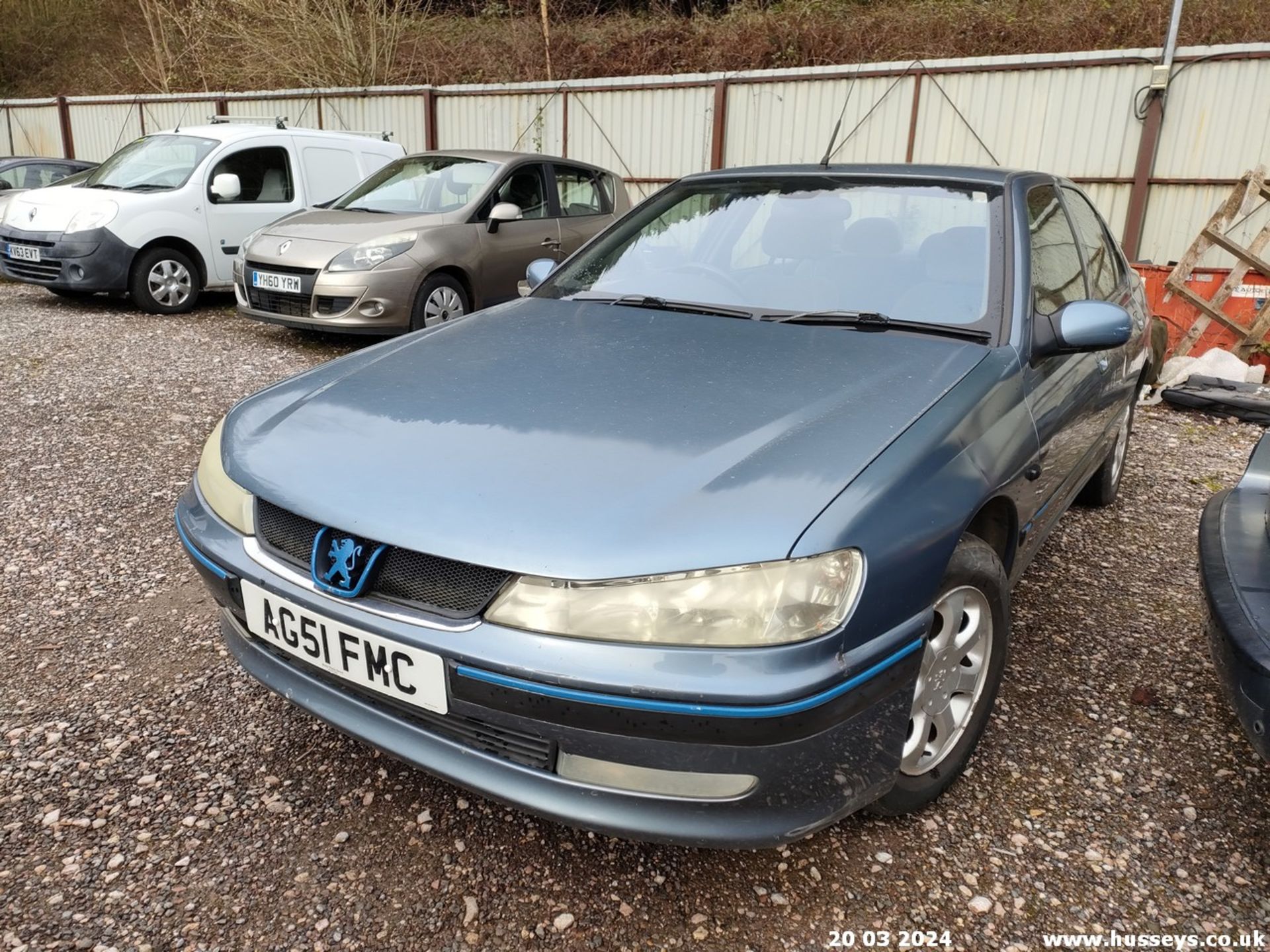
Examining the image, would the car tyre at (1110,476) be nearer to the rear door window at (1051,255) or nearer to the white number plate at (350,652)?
the rear door window at (1051,255)

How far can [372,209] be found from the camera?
7359 millimetres

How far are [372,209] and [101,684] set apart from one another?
546 cm

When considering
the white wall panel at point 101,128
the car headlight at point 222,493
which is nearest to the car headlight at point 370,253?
the car headlight at point 222,493

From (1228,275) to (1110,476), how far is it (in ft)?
11.6

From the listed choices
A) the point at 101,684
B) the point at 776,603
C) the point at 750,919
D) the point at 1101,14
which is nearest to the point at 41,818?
the point at 101,684

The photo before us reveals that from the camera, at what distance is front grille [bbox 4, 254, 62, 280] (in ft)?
26.0

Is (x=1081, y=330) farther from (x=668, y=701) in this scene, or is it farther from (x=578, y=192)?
(x=578, y=192)

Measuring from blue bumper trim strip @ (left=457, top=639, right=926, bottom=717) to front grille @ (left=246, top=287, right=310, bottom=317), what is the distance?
5.56 m

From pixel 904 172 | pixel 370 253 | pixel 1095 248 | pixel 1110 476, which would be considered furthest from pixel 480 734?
pixel 370 253

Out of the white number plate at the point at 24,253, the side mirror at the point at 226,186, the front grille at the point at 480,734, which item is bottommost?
the white number plate at the point at 24,253

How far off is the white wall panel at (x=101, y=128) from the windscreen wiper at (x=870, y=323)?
17.2m

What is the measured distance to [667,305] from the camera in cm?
289

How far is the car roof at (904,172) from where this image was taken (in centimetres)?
A: 301

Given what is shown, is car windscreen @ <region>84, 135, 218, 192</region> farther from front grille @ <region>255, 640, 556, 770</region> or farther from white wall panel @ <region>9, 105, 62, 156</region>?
white wall panel @ <region>9, 105, 62, 156</region>
